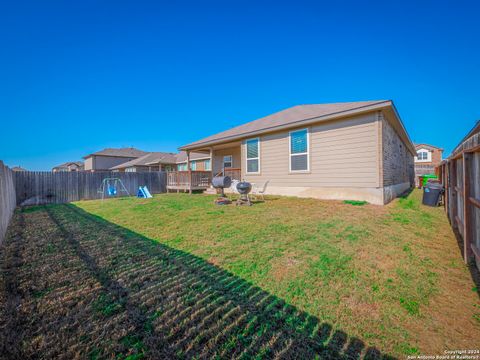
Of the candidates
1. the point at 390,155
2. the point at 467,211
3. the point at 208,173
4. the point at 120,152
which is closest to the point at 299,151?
the point at 390,155

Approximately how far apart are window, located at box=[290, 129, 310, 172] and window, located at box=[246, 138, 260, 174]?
6.68ft

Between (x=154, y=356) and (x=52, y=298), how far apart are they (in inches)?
61.4

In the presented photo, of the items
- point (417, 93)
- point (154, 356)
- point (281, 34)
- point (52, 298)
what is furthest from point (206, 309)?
point (417, 93)

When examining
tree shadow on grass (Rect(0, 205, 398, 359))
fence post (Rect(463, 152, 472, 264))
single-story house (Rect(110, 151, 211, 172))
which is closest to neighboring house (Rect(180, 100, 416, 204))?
fence post (Rect(463, 152, 472, 264))

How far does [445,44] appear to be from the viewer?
626 inches

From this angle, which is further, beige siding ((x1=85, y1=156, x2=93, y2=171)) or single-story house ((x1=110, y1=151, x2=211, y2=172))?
beige siding ((x1=85, y1=156, x2=93, y2=171))

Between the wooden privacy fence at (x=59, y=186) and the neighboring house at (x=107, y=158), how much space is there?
2497 centimetres

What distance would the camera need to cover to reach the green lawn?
1622 mm

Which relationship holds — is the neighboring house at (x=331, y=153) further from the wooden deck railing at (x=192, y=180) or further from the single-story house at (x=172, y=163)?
the single-story house at (x=172, y=163)

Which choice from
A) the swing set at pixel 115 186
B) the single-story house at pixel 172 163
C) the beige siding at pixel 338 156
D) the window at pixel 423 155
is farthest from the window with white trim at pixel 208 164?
the window at pixel 423 155

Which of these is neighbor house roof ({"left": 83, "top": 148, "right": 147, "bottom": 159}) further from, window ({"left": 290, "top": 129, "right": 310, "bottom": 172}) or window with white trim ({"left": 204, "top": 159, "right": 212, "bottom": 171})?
window ({"left": 290, "top": 129, "right": 310, "bottom": 172})

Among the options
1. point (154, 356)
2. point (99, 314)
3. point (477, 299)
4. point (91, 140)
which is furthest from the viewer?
point (91, 140)

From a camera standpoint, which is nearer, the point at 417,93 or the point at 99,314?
the point at 99,314

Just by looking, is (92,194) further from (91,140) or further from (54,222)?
(91,140)
